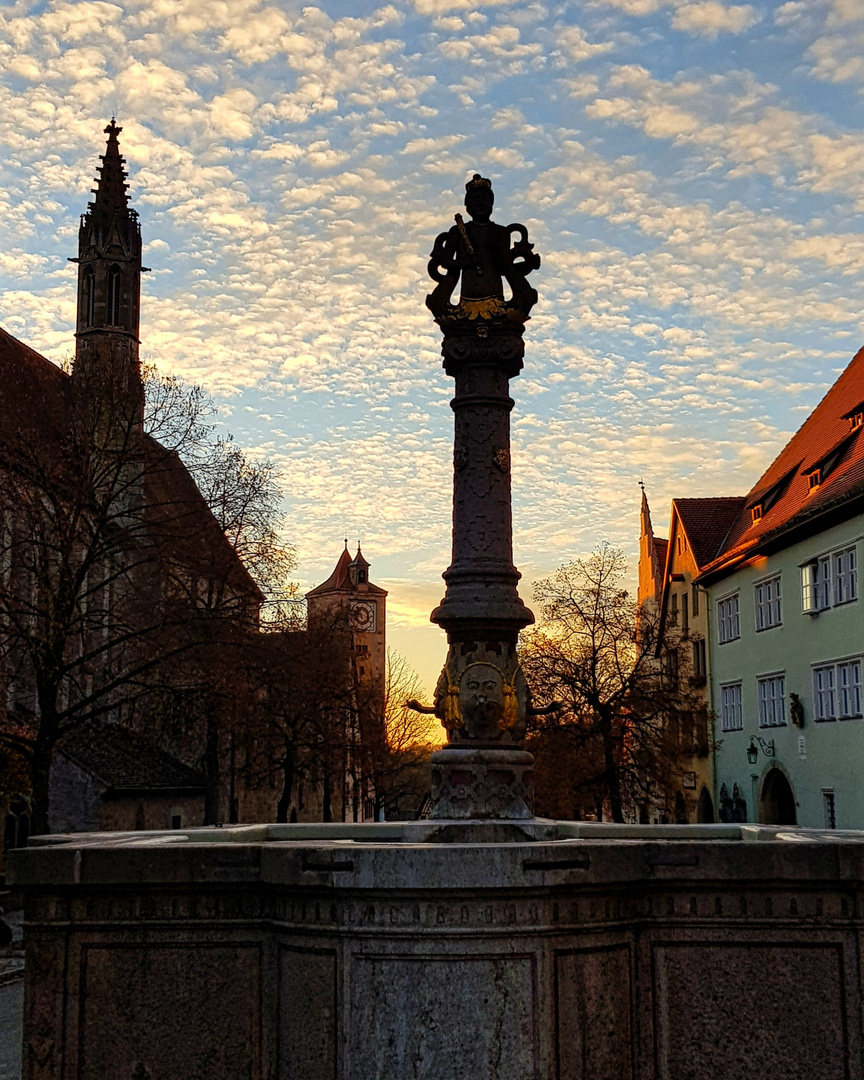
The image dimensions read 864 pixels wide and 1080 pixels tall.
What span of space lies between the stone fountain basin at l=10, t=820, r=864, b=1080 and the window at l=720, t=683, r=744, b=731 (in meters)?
34.6

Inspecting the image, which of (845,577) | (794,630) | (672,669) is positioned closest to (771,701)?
(672,669)

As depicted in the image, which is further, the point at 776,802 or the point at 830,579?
the point at 776,802

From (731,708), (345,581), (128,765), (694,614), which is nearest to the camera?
(731,708)

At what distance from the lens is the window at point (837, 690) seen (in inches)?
1179

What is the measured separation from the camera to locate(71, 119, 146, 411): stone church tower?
60.4 m

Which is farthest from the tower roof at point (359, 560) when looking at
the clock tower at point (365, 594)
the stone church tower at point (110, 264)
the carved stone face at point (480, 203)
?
the carved stone face at point (480, 203)

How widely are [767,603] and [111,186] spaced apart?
39.3 meters

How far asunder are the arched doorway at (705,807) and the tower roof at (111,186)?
37827 millimetres

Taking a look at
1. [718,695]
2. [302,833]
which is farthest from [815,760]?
[302,833]

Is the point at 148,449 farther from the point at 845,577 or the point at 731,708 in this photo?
the point at 731,708

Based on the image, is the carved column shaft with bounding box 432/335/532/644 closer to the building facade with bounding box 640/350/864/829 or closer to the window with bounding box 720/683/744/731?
the building facade with bounding box 640/350/864/829

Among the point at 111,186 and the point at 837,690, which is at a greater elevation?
the point at 111,186

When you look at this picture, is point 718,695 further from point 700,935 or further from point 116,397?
point 700,935

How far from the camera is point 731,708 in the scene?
4156cm
